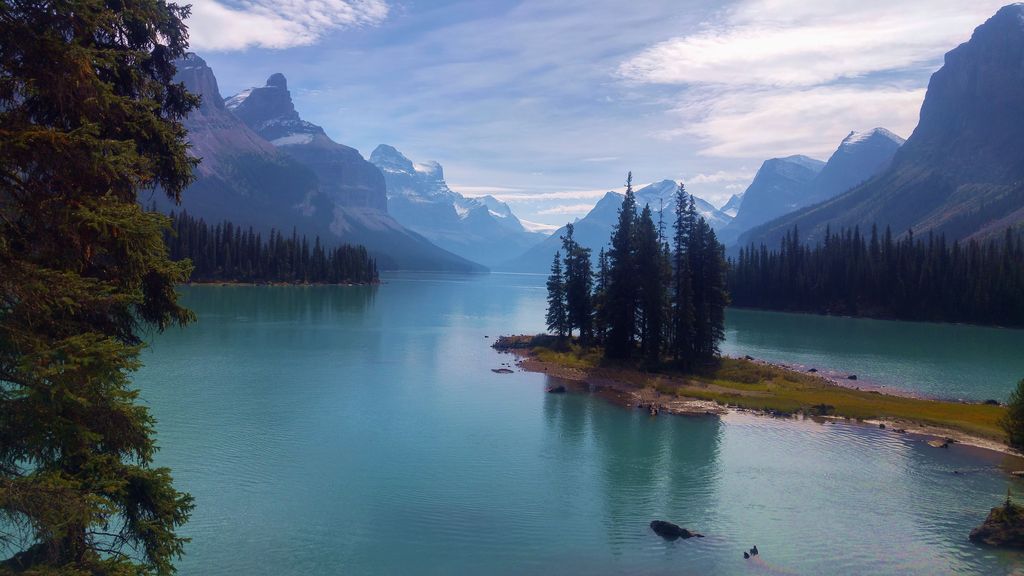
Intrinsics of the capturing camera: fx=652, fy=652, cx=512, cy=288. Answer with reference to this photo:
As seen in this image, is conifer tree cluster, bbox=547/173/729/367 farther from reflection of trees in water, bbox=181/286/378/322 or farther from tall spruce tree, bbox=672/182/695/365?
reflection of trees in water, bbox=181/286/378/322

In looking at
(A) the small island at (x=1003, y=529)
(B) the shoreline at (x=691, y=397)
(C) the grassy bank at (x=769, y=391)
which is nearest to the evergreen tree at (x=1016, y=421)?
(B) the shoreline at (x=691, y=397)

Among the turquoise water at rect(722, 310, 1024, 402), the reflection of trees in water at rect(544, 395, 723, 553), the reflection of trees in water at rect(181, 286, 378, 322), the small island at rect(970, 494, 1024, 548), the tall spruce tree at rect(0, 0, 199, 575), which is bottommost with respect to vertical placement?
the reflection of trees in water at rect(544, 395, 723, 553)

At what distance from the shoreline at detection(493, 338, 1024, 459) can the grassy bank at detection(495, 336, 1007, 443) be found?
0.37 feet

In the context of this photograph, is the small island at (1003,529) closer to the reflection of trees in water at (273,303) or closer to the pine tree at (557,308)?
the pine tree at (557,308)

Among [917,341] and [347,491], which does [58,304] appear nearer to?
[347,491]

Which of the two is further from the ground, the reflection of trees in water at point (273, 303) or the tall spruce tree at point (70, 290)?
the tall spruce tree at point (70, 290)

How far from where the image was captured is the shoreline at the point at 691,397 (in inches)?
1793

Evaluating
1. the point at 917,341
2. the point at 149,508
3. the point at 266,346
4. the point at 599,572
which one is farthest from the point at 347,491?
the point at 917,341

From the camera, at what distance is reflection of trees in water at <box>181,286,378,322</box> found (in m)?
121

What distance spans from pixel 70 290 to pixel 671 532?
24.1 meters

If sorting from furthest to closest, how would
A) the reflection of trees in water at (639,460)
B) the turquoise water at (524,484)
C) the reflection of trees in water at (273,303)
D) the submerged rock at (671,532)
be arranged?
the reflection of trees in water at (273,303) < the reflection of trees in water at (639,460) < the submerged rock at (671,532) < the turquoise water at (524,484)

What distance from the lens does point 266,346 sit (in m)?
81.4

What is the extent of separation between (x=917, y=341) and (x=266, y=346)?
109505mm

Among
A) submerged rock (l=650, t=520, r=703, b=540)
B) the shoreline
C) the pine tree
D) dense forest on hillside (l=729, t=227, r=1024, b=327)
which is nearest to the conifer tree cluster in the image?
the shoreline
